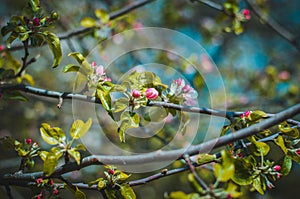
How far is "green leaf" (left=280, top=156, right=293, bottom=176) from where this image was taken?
33.9 inches

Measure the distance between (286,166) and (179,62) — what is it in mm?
1545

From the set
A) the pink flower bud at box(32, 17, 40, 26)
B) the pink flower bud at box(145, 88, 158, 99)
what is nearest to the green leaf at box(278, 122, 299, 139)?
the pink flower bud at box(145, 88, 158, 99)

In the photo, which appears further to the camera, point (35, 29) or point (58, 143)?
point (35, 29)

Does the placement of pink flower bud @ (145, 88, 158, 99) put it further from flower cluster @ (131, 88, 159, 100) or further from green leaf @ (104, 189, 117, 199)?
green leaf @ (104, 189, 117, 199)

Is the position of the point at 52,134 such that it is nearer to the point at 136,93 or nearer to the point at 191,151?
the point at 136,93

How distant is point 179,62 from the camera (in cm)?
236

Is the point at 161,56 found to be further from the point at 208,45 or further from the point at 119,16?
the point at 119,16

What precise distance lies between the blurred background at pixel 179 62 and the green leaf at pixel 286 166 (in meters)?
0.93

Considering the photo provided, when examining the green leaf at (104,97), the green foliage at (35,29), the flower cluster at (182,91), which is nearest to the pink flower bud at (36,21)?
the green foliage at (35,29)

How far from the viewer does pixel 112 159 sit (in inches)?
30.2

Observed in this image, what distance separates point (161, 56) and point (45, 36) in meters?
1.44

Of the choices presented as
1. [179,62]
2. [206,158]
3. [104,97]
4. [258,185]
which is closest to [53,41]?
[104,97]

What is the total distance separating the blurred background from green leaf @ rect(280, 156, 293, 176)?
0.93m

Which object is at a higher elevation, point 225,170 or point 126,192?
point 225,170
